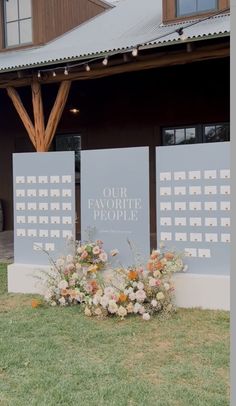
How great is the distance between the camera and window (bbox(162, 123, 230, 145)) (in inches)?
336

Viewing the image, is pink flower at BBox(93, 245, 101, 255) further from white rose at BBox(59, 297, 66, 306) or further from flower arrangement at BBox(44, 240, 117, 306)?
white rose at BBox(59, 297, 66, 306)

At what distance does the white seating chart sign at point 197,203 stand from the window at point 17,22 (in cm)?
619

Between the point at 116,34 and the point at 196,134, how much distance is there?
244 centimetres

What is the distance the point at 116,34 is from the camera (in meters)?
7.80

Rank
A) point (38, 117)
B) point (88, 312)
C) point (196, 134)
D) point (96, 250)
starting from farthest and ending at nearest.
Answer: point (196, 134), point (38, 117), point (96, 250), point (88, 312)

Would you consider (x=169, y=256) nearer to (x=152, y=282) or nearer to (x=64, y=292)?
(x=152, y=282)

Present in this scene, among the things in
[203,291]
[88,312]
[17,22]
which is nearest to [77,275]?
[88,312]

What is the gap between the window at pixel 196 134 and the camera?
8547 mm

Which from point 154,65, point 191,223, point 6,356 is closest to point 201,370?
point 6,356

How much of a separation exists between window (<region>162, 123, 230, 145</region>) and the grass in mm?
5135

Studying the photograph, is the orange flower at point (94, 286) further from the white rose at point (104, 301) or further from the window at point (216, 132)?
the window at point (216, 132)

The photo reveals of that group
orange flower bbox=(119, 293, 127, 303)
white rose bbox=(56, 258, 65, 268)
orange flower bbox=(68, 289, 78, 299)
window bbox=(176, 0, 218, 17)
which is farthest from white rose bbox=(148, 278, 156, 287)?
window bbox=(176, 0, 218, 17)

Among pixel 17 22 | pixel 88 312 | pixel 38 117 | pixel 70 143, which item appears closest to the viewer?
pixel 88 312

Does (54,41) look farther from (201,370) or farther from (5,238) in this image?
(201,370)
